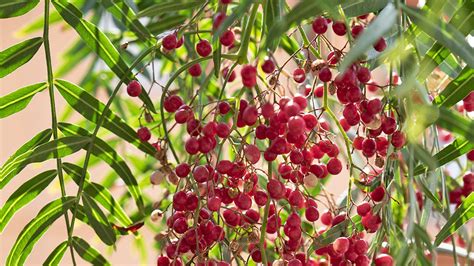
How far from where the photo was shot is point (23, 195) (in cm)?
63

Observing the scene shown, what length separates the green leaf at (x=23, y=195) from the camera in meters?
0.62

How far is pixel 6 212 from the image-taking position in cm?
62

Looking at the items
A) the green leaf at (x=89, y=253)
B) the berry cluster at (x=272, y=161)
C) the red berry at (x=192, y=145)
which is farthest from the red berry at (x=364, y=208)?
the green leaf at (x=89, y=253)

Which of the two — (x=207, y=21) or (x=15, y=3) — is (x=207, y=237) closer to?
(x=15, y=3)

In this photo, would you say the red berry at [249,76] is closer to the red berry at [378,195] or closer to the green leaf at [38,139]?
the red berry at [378,195]

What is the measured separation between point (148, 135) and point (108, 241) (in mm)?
84

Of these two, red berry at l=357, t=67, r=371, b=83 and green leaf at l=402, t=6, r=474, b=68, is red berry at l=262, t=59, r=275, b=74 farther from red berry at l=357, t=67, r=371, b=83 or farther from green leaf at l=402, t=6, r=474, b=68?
Answer: green leaf at l=402, t=6, r=474, b=68

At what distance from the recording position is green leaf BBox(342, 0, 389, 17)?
479 mm

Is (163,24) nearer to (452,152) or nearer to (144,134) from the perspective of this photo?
(144,134)

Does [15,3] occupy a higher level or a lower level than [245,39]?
higher

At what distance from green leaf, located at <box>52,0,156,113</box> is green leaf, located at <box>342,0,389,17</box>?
17 cm

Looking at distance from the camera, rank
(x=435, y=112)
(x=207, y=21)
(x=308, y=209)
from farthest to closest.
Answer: (x=207, y=21) < (x=308, y=209) < (x=435, y=112)

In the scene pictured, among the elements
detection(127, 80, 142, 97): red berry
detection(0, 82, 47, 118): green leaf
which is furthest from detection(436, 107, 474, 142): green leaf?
detection(0, 82, 47, 118): green leaf

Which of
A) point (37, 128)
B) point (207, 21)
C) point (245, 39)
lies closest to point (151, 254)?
point (37, 128)
